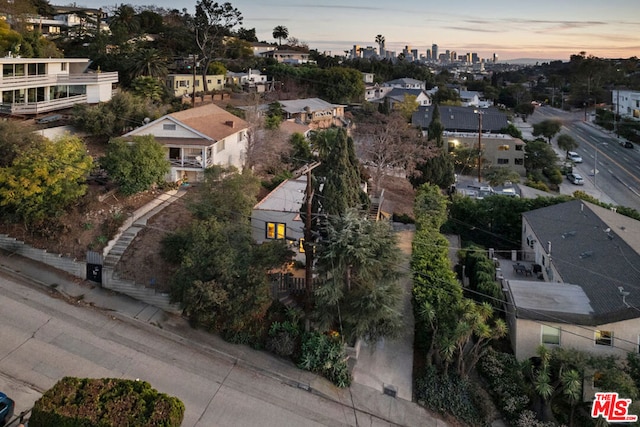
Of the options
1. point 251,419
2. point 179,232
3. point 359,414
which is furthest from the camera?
point 179,232

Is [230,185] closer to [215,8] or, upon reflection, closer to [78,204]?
[78,204]

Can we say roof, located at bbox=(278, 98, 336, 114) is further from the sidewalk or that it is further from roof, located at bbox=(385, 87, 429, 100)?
the sidewalk

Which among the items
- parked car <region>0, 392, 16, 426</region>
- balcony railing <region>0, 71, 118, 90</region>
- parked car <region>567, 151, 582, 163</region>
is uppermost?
balcony railing <region>0, 71, 118, 90</region>

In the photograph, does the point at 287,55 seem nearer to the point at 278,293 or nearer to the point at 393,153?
the point at 393,153

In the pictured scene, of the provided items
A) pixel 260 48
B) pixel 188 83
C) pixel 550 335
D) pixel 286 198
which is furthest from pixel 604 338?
pixel 260 48

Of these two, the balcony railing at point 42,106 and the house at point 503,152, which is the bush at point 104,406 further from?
the house at point 503,152

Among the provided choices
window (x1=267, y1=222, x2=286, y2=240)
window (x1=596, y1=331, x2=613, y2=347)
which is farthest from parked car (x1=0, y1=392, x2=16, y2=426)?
window (x1=596, y1=331, x2=613, y2=347)

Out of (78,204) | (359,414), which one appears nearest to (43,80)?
(78,204)
